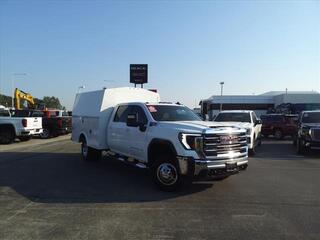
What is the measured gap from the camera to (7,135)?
2291cm

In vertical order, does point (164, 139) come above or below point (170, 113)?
below

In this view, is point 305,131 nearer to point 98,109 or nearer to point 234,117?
point 234,117

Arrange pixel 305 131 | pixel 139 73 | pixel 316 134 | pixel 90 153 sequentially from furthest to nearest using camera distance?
1. pixel 139 73
2. pixel 305 131
3. pixel 316 134
4. pixel 90 153

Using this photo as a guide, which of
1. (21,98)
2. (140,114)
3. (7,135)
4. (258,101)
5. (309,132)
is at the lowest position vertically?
(7,135)

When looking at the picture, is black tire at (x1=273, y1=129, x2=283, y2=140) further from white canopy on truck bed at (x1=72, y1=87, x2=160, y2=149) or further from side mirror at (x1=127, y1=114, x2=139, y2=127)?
side mirror at (x1=127, y1=114, x2=139, y2=127)

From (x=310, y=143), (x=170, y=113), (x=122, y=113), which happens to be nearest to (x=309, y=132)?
(x=310, y=143)

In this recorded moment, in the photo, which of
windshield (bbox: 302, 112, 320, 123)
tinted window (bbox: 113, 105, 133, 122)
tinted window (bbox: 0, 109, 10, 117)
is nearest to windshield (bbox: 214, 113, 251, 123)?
windshield (bbox: 302, 112, 320, 123)

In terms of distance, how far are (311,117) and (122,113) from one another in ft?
34.1

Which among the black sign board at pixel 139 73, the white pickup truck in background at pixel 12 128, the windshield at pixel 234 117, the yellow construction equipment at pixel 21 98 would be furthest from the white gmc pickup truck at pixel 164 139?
the black sign board at pixel 139 73

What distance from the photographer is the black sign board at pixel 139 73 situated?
44219 mm

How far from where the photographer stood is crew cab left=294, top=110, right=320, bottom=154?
16531 millimetres

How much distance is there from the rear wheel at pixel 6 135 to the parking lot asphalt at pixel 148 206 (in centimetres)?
1118

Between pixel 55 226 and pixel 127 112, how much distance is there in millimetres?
5354

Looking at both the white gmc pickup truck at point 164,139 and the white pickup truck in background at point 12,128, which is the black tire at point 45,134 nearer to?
the white pickup truck in background at point 12,128
